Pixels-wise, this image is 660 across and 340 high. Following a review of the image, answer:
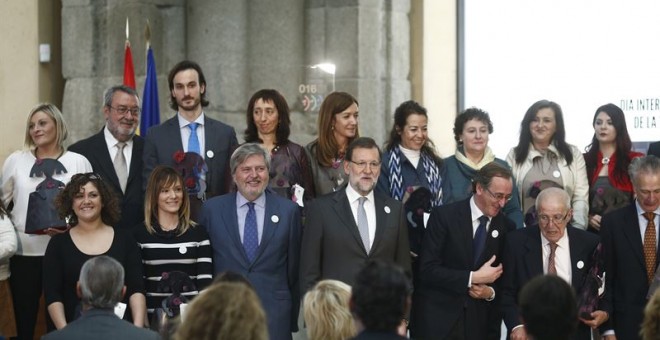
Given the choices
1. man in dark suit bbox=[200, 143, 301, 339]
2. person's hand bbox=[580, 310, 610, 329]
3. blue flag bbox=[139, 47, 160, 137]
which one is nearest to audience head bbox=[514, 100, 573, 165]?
person's hand bbox=[580, 310, 610, 329]

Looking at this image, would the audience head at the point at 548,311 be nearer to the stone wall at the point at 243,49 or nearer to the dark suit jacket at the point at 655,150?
the dark suit jacket at the point at 655,150

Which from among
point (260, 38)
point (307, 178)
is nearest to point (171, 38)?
point (260, 38)

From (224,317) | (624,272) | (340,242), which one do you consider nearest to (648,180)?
(624,272)

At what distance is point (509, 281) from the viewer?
7.04 metres

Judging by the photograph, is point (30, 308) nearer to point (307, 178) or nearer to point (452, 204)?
point (307, 178)

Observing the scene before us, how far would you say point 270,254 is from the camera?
6.98 meters

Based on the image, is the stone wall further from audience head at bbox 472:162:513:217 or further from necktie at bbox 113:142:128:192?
audience head at bbox 472:162:513:217

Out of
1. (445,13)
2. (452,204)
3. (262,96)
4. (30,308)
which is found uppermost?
(445,13)

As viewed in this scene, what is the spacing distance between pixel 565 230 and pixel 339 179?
1.25 m

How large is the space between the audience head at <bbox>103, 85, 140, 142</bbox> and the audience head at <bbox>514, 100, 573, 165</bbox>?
2.18 m

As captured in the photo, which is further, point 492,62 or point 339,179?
point 492,62

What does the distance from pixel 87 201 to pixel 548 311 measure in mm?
3088

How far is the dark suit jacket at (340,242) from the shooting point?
22.6 ft

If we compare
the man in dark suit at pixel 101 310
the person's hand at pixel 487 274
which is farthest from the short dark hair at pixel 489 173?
the man in dark suit at pixel 101 310
